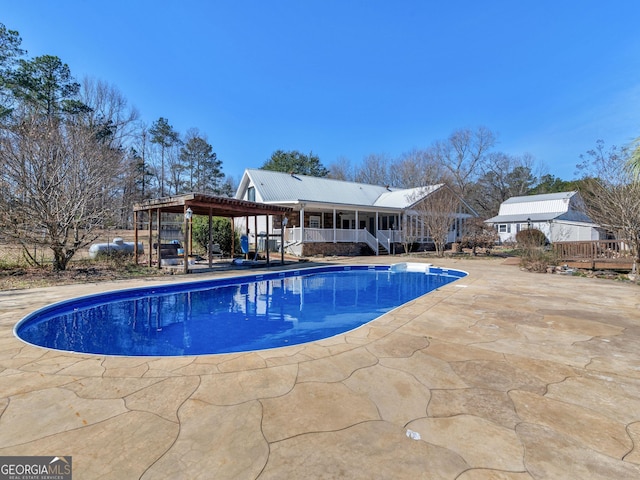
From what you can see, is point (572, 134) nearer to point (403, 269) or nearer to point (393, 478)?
point (403, 269)

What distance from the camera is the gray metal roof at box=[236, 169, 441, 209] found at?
19.5 m

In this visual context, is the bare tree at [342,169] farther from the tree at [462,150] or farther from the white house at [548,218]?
the white house at [548,218]

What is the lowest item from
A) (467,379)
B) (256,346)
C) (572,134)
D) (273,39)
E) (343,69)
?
(256,346)

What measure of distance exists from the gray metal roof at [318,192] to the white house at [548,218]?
12.8 metres

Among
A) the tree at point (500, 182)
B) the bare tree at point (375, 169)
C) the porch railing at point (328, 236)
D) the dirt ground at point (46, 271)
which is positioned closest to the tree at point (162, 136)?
the porch railing at point (328, 236)

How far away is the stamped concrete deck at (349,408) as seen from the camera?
1823 mm

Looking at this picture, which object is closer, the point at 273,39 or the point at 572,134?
the point at 273,39

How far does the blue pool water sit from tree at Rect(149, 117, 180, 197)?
28.4 metres

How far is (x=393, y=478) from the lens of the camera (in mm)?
1699

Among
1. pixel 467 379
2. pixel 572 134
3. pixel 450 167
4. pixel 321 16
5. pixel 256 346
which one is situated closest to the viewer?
pixel 467 379

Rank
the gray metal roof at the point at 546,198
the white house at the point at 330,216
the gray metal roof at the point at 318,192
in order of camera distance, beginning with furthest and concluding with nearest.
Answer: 1. the gray metal roof at the point at 546,198
2. the gray metal roof at the point at 318,192
3. the white house at the point at 330,216

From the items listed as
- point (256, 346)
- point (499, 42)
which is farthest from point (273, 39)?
point (256, 346)

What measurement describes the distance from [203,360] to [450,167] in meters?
40.7

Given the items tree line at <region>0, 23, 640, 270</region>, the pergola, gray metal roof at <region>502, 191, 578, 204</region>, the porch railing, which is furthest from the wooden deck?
gray metal roof at <region>502, 191, 578, 204</region>
